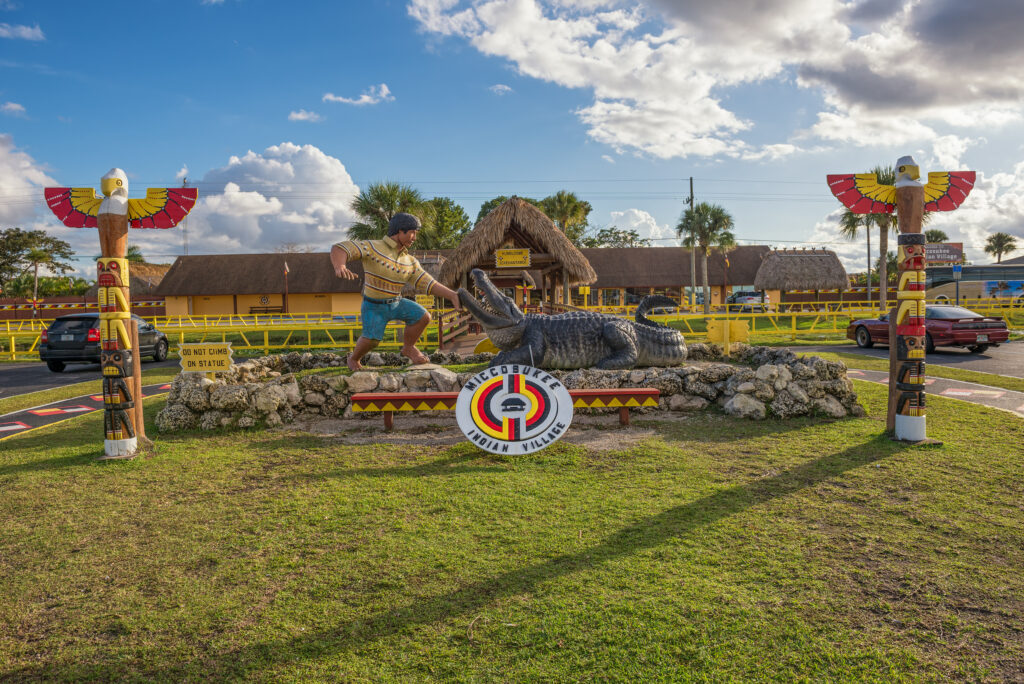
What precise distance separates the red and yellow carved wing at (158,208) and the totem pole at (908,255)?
6.41 metres

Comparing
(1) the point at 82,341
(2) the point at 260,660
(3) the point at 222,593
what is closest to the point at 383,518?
(3) the point at 222,593

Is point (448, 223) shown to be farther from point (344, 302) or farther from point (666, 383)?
point (666, 383)

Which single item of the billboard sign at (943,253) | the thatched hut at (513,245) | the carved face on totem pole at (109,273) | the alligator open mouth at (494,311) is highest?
the billboard sign at (943,253)

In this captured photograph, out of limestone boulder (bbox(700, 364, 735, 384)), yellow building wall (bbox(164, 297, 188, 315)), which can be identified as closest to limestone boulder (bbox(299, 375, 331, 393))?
limestone boulder (bbox(700, 364, 735, 384))

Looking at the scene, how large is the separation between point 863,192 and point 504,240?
12649mm

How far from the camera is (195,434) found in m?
5.91

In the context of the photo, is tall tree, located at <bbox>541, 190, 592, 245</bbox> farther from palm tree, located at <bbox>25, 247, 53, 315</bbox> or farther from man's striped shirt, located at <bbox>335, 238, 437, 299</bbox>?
palm tree, located at <bbox>25, 247, 53, 315</bbox>

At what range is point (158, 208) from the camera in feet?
18.0

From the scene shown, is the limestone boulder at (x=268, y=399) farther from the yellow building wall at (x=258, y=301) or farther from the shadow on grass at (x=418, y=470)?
the yellow building wall at (x=258, y=301)

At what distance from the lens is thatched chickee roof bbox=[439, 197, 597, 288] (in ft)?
54.6

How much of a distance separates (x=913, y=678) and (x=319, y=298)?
31.9m

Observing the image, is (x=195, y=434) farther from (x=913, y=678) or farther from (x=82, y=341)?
(x=82, y=341)

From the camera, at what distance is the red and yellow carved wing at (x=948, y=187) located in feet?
18.3

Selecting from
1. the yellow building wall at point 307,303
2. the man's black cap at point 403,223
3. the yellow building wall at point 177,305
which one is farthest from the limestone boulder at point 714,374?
the yellow building wall at point 177,305
